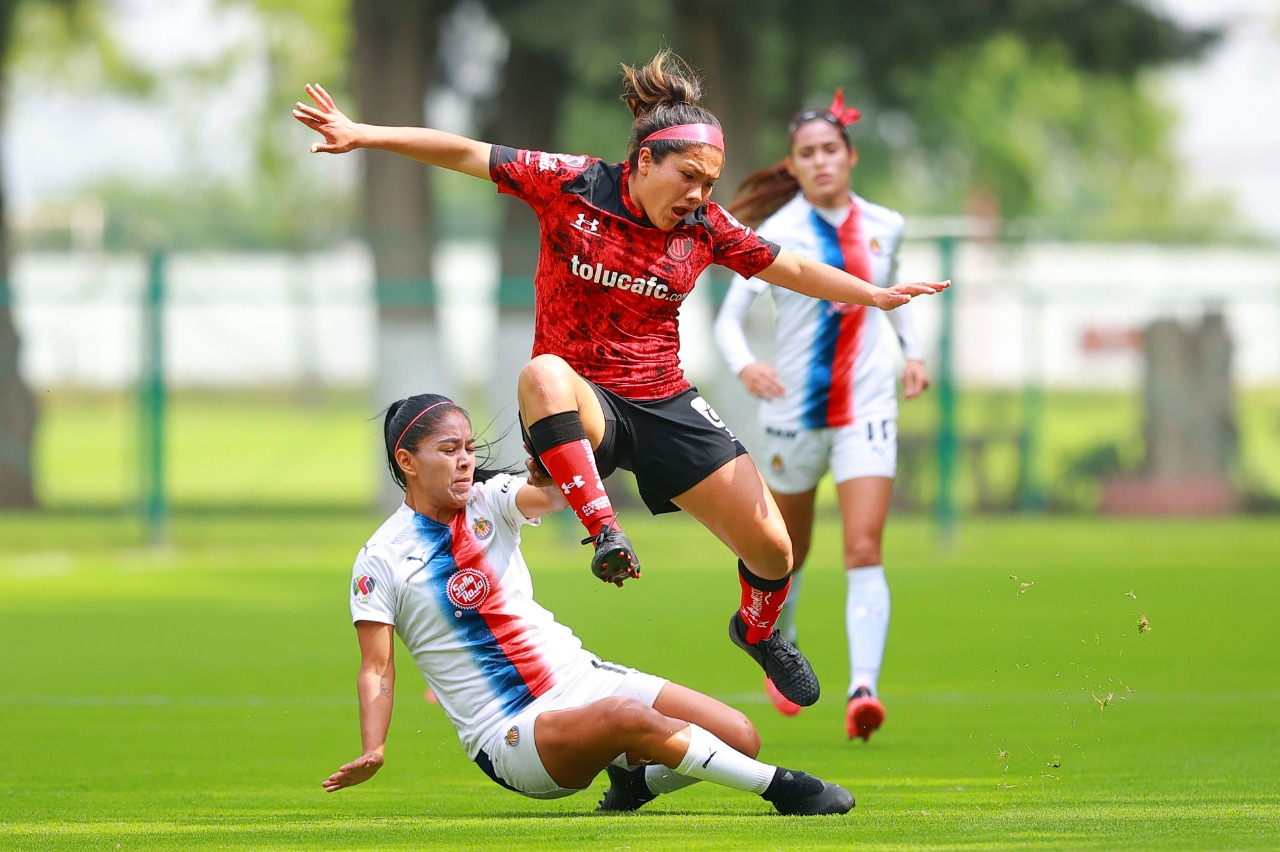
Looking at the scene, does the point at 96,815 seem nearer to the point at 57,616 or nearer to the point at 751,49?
the point at 57,616

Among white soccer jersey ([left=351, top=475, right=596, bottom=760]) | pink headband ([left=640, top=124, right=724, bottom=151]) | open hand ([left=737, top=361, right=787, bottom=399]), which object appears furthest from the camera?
open hand ([left=737, top=361, right=787, bottom=399])

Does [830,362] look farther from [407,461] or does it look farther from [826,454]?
[407,461]

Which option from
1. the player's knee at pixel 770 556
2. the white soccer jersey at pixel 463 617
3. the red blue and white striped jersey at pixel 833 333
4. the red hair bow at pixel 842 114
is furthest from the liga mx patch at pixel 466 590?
the red hair bow at pixel 842 114

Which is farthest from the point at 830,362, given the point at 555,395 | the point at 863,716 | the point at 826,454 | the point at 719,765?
the point at 719,765

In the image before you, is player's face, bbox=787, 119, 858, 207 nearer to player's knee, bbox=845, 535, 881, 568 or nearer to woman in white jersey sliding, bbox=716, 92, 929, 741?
woman in white jersey sliding, bbox=716, 92, 929, 741

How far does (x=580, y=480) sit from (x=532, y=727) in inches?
30.3

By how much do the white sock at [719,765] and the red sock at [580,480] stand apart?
74 centimetres

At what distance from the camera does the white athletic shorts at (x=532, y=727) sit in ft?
16.8

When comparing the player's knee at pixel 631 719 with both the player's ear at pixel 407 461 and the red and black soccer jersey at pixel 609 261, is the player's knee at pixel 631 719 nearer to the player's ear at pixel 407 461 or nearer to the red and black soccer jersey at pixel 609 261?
the player's ear at pixel 407 461

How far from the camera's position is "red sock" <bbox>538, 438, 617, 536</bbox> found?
215 inches

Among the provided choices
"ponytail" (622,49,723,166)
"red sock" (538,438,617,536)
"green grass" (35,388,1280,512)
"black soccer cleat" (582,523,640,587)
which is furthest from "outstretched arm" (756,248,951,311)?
"green grass" (35,388,1280,512)

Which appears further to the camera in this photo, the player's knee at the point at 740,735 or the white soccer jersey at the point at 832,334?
the white soccer jersey at the point at 832,334

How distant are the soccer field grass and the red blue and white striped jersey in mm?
1328

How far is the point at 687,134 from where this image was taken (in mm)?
5660
